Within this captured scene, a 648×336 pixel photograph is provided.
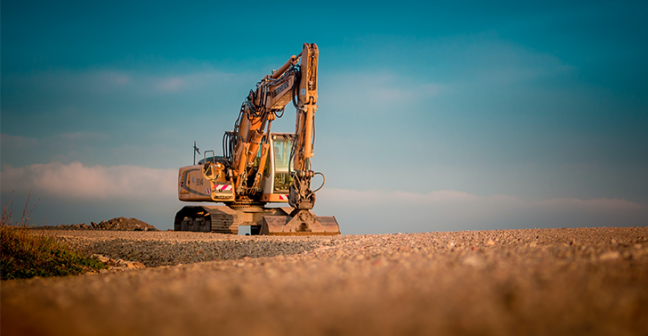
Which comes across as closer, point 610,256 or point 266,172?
point 610,256

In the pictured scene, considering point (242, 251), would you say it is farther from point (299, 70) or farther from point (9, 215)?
point (299, 70)

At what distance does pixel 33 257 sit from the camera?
6.59 meters

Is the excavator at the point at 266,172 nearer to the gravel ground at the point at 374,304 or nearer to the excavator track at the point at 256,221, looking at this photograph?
the excavator track at the point at 256,221

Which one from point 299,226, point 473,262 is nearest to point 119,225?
point 299,226

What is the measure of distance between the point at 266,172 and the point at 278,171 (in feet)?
1.55

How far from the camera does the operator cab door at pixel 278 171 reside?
13.9 metres

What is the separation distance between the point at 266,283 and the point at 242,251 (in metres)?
4.40

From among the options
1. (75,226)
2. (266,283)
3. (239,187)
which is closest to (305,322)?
(266,283)

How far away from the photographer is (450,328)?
5.19 feet

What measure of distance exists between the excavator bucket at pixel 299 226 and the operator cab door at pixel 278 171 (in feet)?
7.87

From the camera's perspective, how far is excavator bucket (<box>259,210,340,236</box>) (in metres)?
11.1

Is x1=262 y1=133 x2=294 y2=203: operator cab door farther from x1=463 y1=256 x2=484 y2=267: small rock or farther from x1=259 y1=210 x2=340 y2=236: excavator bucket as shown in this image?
x1=463 y1=256 x2=484 y2=267: small rock

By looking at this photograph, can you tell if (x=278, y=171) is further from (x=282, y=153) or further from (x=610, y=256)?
(x=610, y=256)

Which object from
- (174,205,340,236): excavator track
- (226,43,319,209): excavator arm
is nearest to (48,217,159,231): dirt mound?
(174,205,340,236): excavator track
